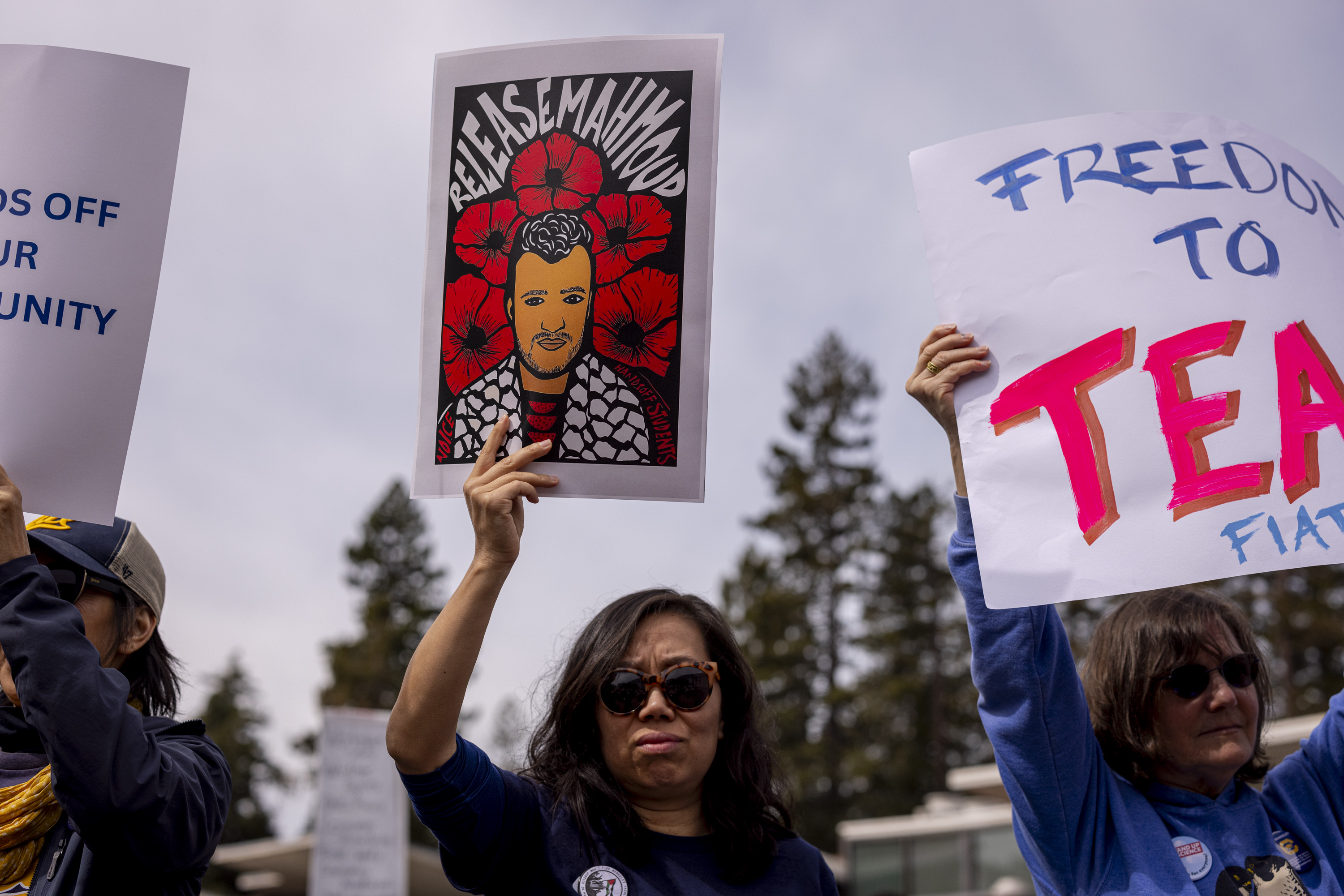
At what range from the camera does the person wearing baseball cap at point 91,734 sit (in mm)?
1900

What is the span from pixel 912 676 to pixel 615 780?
36.1 m

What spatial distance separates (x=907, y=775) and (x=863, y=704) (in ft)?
9.48

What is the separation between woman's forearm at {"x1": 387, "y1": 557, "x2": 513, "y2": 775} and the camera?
Answer: 201cm

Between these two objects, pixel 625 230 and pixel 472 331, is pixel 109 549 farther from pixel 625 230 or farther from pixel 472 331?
pixel 625 230

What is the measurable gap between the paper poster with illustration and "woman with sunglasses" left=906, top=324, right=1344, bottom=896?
55 cm

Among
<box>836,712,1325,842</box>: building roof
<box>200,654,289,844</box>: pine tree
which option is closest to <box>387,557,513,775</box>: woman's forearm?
<box>836,712,1325,842</box>: building roof

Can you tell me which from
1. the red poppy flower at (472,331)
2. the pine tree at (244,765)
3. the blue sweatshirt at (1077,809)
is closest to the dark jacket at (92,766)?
the red poppy flower at (472,331)

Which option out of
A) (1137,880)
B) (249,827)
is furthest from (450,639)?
(249,827)

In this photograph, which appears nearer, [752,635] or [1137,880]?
[1137,880]

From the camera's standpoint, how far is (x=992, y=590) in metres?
2.14

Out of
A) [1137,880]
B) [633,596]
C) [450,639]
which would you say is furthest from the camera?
[633,596]

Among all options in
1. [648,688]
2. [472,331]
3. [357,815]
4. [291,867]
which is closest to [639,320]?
[472,331]

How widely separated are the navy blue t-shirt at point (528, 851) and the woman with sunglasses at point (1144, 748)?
531 mm

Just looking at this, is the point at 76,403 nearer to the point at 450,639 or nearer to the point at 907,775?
the point at 450,639
